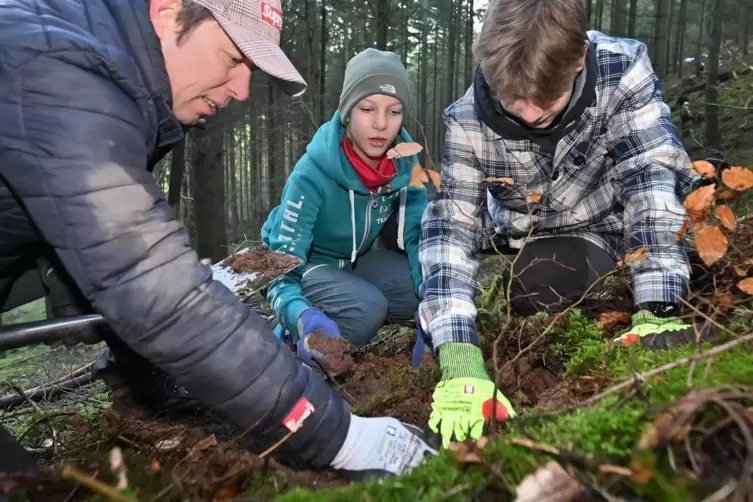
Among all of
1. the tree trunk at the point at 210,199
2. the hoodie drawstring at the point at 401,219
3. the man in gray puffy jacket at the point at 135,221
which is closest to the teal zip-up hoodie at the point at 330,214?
the hoodie drawstring at the point at 401,219

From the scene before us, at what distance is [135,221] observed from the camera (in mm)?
1349

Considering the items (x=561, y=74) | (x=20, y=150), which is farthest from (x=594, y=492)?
(x=561, y=74)

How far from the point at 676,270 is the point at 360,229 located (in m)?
2.17

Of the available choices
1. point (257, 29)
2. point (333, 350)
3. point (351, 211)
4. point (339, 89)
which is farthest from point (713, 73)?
point (339, 89)

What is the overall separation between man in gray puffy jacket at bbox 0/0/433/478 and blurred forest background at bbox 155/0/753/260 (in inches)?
51.0

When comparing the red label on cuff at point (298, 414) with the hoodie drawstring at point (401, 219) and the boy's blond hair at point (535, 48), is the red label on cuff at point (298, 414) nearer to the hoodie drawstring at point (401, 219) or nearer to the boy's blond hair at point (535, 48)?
the boy's blond hair at point (535, 48)

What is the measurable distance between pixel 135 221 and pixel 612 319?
2.08 meters

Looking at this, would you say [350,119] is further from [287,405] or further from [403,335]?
[287,405]

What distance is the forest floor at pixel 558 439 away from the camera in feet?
3.03

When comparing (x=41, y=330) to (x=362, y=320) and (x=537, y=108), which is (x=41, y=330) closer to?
(x=362, y=320)

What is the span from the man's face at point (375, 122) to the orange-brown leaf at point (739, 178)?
2.15 meters

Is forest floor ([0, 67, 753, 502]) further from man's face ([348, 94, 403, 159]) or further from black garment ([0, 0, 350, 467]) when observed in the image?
man's face ([348, 94, 403, 159])

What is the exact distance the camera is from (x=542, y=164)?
279 centimetres

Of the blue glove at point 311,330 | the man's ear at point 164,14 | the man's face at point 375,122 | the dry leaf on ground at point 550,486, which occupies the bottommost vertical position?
the blue glove at point 311,330
